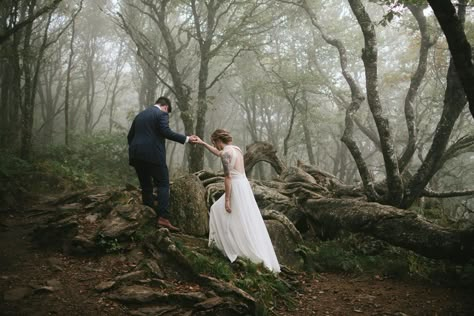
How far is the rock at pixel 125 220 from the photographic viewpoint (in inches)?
241

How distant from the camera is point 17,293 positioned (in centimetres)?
444

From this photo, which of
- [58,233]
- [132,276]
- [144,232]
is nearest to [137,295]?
[132,276]

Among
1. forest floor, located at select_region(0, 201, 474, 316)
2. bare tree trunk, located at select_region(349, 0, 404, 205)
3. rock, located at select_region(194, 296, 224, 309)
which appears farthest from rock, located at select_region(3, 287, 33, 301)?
bare tree trunk, located at select_region(349, 0, 404, 205)

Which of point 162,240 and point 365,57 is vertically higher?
point 365,57

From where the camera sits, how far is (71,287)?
4832 mm

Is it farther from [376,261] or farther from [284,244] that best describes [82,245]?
[376,261]

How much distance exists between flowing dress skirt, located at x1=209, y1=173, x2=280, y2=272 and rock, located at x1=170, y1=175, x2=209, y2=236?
2.66ft

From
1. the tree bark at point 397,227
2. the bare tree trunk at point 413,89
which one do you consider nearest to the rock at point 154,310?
the tree bark at point 397,227

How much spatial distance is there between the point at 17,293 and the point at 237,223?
3522 millimetres

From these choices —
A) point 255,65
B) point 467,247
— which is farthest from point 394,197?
point 255,65

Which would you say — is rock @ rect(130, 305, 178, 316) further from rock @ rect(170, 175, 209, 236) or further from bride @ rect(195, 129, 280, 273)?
rock @ rect(170, 175, 209, 236)

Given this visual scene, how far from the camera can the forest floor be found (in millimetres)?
4383

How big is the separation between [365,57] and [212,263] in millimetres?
6480

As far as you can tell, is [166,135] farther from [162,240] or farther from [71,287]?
[71,287]
